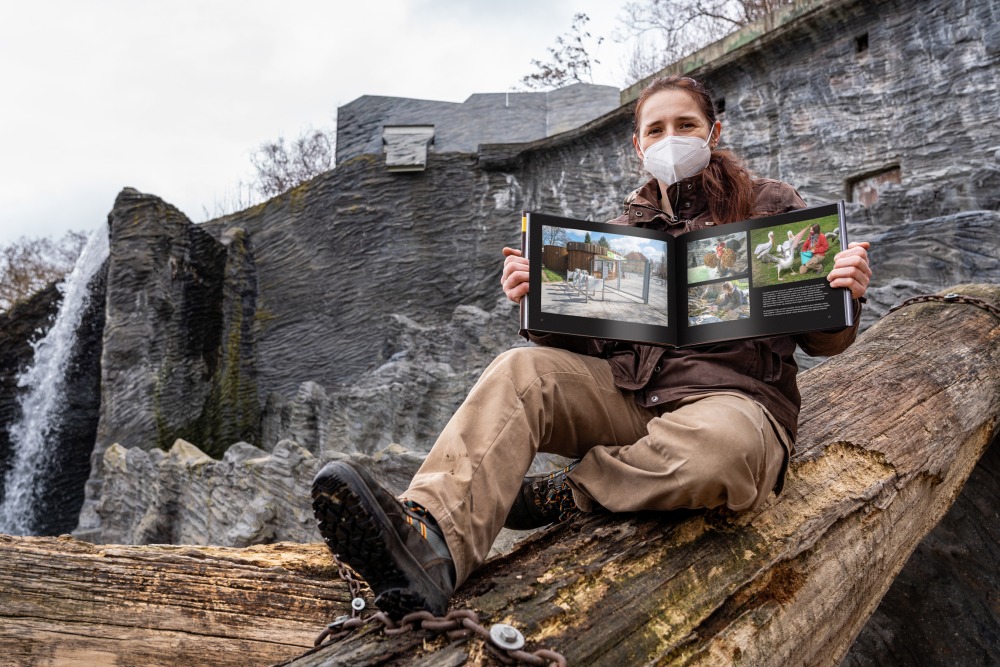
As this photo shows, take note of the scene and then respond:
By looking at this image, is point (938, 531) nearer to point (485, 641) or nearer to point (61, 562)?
point (485, 641)

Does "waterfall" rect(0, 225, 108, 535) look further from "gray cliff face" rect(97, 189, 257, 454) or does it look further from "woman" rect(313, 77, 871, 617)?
"woman" rect(313, 77, 871, 617)

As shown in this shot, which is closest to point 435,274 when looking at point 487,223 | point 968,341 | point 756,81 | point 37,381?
point 487,223

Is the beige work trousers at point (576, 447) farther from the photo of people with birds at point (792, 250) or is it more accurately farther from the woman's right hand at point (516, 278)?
the photo of people with birds at point (792, 250)

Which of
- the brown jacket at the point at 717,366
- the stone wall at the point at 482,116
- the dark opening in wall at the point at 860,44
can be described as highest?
the stone wall at the point at 482,116

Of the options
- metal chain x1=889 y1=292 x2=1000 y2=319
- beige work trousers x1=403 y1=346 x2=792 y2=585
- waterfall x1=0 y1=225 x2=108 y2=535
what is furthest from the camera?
waterfall x1=0 y1=225 x2=108 y2=535

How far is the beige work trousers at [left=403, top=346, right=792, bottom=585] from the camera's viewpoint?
179 centimetres

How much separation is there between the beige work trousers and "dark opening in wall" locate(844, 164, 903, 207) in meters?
8.98

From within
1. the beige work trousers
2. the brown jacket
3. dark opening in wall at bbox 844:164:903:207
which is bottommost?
the beige work trousers

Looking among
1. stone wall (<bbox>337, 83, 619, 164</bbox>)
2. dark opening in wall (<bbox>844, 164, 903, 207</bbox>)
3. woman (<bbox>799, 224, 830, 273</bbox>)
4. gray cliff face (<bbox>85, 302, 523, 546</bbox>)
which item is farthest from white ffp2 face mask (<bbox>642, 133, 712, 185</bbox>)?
stone wall (<bbox>337, 83, 619, 164</bbox>)

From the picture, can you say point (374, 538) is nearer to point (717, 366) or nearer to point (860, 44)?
point (717, 366)

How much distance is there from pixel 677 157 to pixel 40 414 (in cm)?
1380

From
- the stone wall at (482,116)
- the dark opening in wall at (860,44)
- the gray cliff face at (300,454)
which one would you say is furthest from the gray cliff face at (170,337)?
the dark opening in wall at (860,44)

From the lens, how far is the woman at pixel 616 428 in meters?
1.56

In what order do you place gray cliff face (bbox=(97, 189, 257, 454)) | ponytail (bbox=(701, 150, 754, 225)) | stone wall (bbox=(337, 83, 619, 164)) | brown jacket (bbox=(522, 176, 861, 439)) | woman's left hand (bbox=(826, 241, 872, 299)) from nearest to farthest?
woman's left hand (bbox=(826, 241, 872, 299)), brown jacket (bbox=(522, 176, 861, 439)), ponytail (bbox=(701, 150, 754, 225)), gray cliff face (bbox=(97, 189, 257, 454)), stone wall (bbox=(337, 83, 619, 164))
